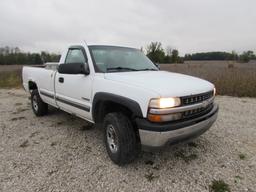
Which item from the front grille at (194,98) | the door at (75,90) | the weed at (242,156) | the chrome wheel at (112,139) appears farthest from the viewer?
the door at (75,90)

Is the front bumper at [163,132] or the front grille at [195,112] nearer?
the front bumper at [163,132]

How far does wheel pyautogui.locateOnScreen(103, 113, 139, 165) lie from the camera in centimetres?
269

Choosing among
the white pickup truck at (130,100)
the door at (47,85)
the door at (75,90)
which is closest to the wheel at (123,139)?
the white pickup truck at (130,100)

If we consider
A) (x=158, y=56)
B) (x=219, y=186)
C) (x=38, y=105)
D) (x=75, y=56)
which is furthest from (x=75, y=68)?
(x=158, y=56)

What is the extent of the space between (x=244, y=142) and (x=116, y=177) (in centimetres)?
249

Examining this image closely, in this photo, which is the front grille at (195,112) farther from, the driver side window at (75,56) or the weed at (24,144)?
the weed at (24,144)

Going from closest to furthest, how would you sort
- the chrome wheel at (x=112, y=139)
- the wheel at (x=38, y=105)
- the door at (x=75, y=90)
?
the chrome wheel at (x=112, y=139)
the door at (x=75, y=90)
the wheel at (x=38, y=105)

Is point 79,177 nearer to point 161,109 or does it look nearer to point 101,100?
point 101,100

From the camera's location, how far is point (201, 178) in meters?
2.63

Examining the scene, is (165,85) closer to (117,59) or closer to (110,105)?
(110,105)

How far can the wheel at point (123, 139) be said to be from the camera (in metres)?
2.69

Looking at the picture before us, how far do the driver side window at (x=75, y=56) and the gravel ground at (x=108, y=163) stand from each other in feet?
4.98

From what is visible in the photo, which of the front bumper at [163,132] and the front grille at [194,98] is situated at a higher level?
the front grille at [194,98]

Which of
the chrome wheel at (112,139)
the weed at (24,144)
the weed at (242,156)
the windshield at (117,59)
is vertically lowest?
the weed at (24,144)
